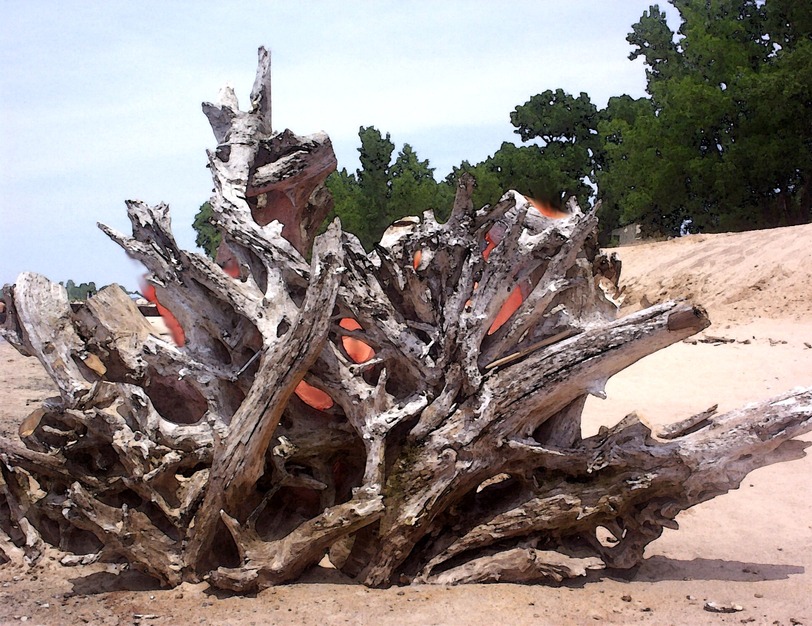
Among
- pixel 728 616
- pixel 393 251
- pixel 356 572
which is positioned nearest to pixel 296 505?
pixel 356 572

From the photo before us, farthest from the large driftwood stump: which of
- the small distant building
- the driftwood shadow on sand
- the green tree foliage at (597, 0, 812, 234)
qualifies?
the small distant building

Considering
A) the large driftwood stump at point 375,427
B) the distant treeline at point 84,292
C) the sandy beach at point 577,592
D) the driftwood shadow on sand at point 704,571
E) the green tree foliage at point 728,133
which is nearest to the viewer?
the sandy beach at point 577,592

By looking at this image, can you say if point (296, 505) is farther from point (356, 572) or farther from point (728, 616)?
point (728, 616)

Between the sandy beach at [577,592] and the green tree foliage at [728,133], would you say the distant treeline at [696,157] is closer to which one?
the green tree foliage at [728,133]

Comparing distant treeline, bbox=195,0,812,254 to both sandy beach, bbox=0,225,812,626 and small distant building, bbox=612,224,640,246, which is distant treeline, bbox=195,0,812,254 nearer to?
small distant building, bbox=612,224,640,246

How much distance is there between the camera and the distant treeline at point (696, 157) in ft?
75.8

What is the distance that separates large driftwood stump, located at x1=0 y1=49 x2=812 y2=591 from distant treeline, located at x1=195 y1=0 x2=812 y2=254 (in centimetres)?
1778

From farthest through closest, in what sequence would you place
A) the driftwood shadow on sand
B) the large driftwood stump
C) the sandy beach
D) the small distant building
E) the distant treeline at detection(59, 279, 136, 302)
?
the small distant building < the distant treeline at detection(59, 279, 136, 302) < the driftwood shadow on sand < the large driftwood stump < the sandy beach

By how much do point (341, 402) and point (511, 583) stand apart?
4.17 ft

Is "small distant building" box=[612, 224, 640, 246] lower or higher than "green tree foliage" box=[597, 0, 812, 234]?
lower

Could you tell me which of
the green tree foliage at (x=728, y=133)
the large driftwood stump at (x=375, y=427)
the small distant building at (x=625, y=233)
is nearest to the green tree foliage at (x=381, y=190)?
the green tree foliage at (x=728, y=133)

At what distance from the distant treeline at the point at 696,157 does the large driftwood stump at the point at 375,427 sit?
700 inches

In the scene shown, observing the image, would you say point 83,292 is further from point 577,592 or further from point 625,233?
point 625,233

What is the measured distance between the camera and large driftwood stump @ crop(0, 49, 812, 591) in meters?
4.19
